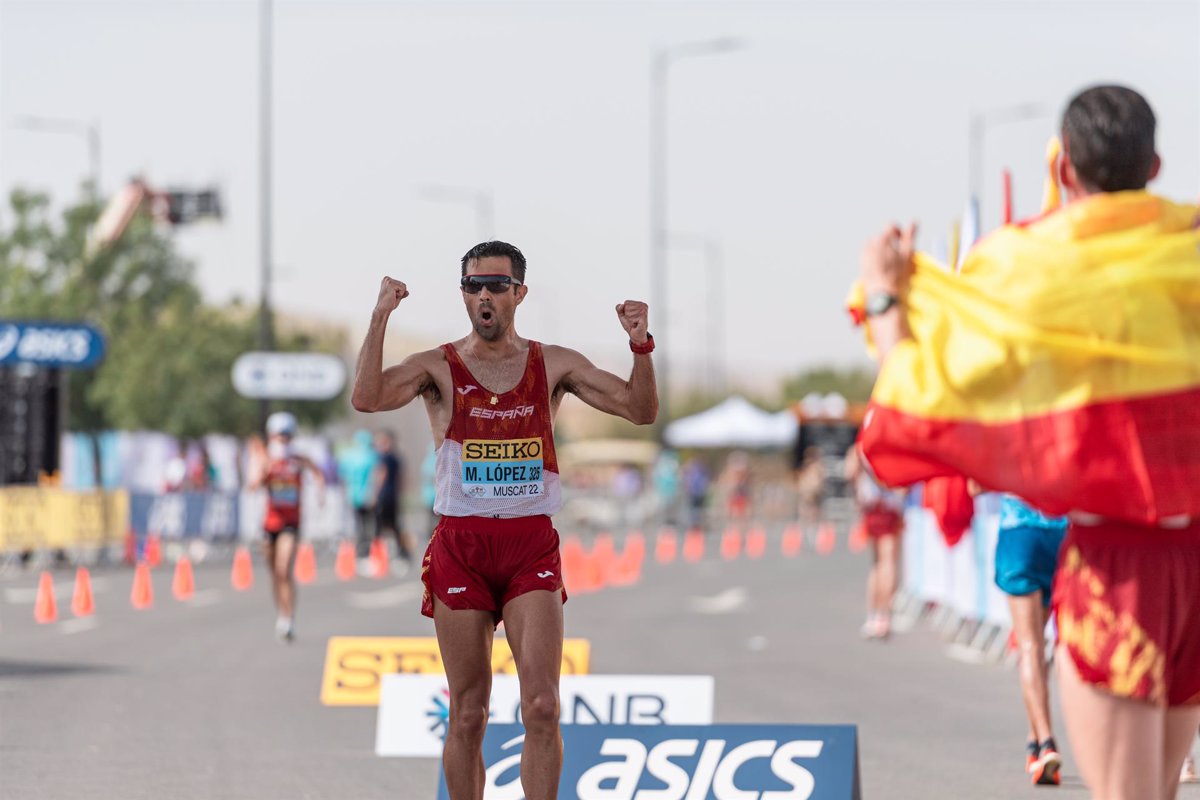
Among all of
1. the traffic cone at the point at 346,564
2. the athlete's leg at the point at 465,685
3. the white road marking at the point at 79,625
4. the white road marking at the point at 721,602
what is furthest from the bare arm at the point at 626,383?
the traffic cone at the point at 346,564

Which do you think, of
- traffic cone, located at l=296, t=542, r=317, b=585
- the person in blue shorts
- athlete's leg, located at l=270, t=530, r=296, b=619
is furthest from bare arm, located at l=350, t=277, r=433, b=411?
traffic cone, located at l=296, t=542, r=317, b=585

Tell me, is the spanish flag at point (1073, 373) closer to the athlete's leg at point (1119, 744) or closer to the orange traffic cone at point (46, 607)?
the athlete's leg at point (1119, 744)

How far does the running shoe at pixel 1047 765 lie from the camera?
9531 millimetres

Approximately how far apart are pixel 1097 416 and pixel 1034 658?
5285mm

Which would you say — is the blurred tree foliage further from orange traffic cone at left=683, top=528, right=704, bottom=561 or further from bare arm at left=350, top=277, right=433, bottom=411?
bare arm at left=350, top=277, right=433, bottom=411

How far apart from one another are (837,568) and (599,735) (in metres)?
26.0

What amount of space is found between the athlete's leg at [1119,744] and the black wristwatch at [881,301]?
838mm

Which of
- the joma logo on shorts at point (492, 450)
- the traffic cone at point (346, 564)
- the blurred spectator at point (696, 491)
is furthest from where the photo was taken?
the blurred spectator at point (696, 491)

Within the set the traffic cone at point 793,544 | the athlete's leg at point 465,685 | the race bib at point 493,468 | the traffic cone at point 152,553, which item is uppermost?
the race bib at point 493,468

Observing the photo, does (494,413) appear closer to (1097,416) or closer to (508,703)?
(508,703)

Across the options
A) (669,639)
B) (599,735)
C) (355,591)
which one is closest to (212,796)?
(599,735)

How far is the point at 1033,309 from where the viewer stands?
4508mm

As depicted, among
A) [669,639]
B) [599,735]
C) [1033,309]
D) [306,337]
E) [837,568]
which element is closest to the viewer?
[1033,309]

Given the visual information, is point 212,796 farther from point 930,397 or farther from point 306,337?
point 306,337
